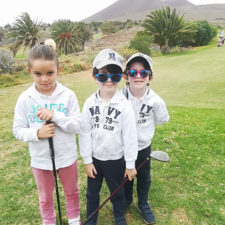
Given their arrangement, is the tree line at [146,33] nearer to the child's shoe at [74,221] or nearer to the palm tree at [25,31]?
the palm tree at [25,31]

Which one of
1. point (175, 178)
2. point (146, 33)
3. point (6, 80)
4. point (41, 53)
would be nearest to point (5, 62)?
point (6, 80)

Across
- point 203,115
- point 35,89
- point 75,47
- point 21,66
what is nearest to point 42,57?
point 35,89

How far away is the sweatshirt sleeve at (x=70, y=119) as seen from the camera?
1913mm

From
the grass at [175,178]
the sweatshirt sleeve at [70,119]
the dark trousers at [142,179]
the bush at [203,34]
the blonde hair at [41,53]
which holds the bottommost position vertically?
the grass at [175,178]

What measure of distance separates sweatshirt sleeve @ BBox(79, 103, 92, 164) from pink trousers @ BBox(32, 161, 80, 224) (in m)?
0.20

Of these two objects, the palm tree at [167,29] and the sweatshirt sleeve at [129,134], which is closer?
the sweatshirt sleeve at [129,134]

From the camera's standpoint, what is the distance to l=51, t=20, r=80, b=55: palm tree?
95.3ft

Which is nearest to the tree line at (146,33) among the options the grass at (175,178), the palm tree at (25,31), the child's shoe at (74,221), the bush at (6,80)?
the palm tree at (25,31)

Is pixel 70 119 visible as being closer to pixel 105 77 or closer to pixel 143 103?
pixel 105 77

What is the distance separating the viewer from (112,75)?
6.68 ft

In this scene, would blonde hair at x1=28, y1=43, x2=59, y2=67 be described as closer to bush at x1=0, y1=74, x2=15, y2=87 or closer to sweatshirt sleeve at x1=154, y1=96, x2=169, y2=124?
sweatshirt sleeve at x1=154, y1=96, x2=169, y2=124

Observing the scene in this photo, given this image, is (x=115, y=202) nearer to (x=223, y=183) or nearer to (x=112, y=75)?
(x=112, y=75)

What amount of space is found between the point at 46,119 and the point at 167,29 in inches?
1116

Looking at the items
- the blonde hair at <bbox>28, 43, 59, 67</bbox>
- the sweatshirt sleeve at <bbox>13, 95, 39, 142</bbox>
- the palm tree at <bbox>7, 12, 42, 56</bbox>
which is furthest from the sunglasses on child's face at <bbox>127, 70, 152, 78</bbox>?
the palm tree at <bbox>7, 12, 42, 56</bbox>
